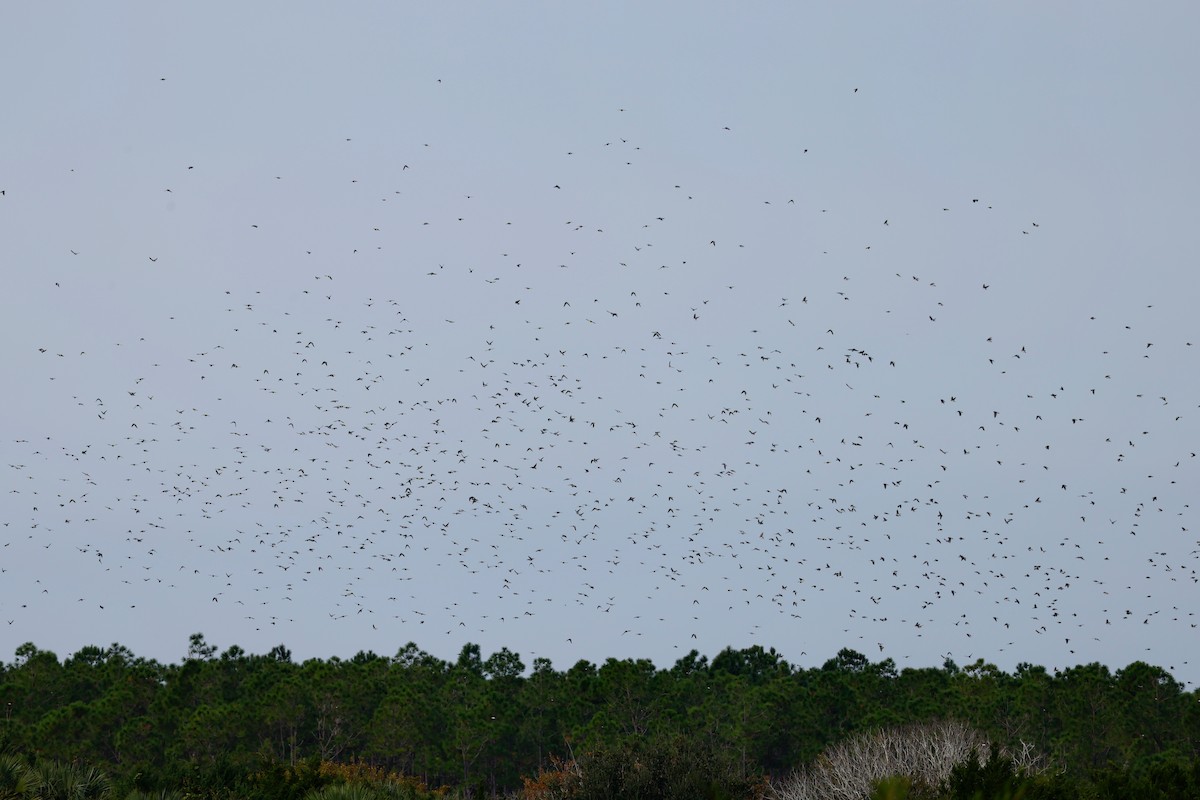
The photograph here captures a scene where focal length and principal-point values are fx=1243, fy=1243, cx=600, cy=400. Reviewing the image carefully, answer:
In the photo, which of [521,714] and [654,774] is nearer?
[654,774]

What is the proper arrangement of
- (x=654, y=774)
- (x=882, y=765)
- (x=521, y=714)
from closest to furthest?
(x=654, y=774)
(x=882, y=765)
(x=521, y=714)

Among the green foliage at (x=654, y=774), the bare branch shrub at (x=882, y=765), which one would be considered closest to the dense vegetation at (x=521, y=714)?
the bare branch shrub at (x=882, y=765)

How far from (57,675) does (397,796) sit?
77.8 m

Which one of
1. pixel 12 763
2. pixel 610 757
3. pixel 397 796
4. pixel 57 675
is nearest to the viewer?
pixel 12 763

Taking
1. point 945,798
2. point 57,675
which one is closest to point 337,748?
point 57,675

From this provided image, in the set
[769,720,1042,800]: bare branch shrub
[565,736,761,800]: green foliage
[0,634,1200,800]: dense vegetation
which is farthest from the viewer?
[0,634,1200,800]: dense vegetation

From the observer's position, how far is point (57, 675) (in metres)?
99.3

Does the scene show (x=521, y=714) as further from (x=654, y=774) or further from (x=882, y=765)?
(x=654, y=774)

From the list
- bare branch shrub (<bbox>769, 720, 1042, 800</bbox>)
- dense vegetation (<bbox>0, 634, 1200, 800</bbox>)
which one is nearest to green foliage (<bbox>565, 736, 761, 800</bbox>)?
bare branch shrub (<bbox>769, 720, 1042, 800</bbox>)

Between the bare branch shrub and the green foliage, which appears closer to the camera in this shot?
the green foliage

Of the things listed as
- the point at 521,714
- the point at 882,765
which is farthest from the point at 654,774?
the point at 521,714

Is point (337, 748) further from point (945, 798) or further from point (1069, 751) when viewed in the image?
point (945, 798)

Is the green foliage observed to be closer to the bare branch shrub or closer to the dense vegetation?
the bare branch shrub

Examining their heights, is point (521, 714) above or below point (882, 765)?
above
